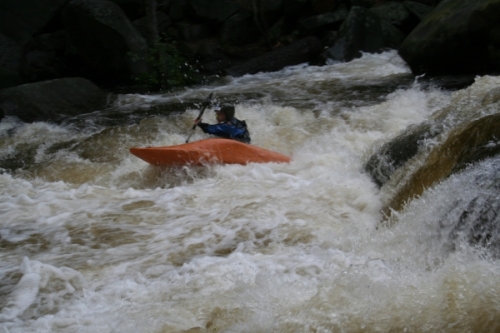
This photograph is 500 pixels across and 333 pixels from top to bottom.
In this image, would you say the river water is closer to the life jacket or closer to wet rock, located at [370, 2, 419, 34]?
the life jacket

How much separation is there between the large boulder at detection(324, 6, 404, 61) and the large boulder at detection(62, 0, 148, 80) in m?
3.40

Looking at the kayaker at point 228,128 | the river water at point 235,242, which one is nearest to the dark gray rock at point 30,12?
the river water at point 235,242

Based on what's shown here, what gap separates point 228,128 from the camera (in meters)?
5.57

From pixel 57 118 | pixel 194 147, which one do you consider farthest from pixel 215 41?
pixel 194 147

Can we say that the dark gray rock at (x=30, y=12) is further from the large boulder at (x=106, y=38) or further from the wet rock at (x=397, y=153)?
the wet rock at (x=397, y=153)

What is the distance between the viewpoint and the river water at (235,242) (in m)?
2.26

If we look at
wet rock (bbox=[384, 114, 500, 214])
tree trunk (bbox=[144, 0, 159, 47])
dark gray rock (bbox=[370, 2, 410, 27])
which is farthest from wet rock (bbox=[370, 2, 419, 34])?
wet rock (bbox=[384, 114, 500, 214])

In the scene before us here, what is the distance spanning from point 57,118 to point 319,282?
601cm

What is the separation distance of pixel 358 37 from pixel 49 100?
5.59 m

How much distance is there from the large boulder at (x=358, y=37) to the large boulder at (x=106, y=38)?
340cm

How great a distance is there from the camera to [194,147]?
5.09m

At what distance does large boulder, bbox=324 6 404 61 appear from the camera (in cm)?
1022

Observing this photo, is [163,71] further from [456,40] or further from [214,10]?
[456,40]

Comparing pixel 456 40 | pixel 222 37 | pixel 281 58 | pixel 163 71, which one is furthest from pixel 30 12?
pixel 456 40
